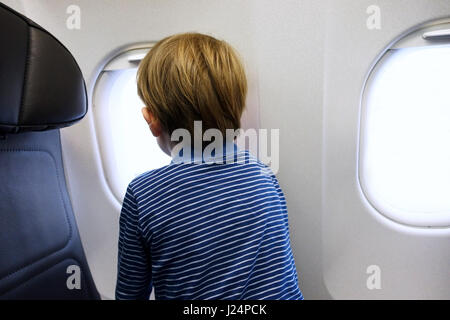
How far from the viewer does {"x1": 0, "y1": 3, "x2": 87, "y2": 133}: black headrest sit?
2.57 ft

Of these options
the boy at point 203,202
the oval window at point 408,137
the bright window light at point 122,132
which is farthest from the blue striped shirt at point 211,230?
the bright window light at point 122,132

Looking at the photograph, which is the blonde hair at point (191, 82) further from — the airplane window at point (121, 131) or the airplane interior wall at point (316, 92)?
the airplane window at point (121, 131)

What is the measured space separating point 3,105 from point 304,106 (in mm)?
938

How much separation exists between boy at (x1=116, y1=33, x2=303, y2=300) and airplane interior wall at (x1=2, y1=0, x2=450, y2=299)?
1.30 feet

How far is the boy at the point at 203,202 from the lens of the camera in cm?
70

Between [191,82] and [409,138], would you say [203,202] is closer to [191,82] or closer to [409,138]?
[191,82]

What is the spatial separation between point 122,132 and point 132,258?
82 cm

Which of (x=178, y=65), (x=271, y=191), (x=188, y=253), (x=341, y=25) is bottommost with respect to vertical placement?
(x=188, y=253)

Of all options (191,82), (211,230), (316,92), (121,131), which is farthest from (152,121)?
(121,131)

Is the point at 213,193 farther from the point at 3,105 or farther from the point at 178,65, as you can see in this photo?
the point at 3,105

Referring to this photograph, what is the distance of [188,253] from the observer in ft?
2.30

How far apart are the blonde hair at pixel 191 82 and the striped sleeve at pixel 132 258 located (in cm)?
24

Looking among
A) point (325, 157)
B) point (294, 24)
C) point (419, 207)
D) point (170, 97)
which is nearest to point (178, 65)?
point (170, 97)

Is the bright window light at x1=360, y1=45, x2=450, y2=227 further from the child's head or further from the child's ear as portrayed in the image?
the child's ear
